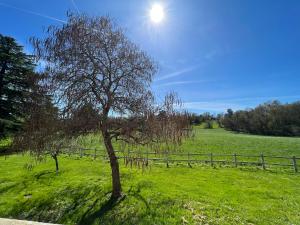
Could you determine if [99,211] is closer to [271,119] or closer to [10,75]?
[10,75]

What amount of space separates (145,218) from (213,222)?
2486 mm

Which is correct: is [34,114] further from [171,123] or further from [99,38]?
[171,123]

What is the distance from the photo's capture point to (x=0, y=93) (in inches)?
923

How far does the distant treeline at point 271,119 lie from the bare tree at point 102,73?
6168cm

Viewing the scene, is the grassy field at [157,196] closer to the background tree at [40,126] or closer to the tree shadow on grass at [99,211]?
the tree shadow on grass at [99,211]

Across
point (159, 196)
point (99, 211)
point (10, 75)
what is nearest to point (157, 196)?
point (159, 196)

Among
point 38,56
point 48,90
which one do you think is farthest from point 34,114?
point 38,56

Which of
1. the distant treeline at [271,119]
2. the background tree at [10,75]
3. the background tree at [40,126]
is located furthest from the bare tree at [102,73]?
the distant treeline at [271,119]

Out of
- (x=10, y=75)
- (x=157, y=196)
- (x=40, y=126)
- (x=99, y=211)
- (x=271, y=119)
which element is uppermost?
(x=10, y=75)

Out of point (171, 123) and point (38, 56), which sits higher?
point (38, 56)

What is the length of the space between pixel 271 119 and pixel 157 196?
207ft

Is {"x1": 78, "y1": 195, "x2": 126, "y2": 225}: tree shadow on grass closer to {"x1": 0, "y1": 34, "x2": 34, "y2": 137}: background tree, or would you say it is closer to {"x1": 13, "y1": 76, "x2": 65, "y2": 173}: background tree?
{"x1": 13, "y1": 76, "x2": 65, "y2": 173}: background tree

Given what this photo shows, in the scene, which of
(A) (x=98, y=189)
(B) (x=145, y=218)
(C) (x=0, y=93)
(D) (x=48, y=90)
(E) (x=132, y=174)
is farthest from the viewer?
(C) (x=0, y=93)

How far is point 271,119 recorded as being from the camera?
63750 mm
